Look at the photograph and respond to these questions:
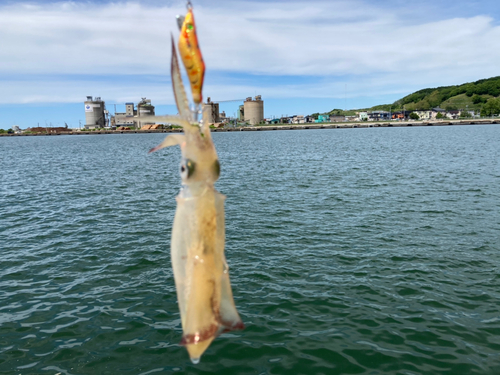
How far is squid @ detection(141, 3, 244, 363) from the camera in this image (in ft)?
7.45

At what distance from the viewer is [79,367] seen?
9344 millimetres

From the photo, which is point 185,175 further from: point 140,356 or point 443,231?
point 443,231

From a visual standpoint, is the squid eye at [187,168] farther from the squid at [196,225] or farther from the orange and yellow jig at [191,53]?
the orange and yellow jig at [191,53]

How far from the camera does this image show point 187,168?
2.30 meters

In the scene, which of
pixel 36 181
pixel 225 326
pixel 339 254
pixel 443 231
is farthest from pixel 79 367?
pixel 36 181

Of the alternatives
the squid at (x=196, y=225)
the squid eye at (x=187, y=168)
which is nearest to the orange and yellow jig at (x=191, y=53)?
the squid at (x=196, y=225)

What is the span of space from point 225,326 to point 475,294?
13.3m

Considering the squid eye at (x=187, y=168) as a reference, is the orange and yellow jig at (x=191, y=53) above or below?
above

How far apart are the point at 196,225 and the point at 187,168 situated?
40 centimetres

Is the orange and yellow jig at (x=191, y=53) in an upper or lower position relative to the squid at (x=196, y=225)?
upper

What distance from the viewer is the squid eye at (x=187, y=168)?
7.56ft

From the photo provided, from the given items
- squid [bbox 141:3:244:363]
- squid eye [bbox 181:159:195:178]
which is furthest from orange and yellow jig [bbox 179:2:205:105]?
squid eye [bbox 181:159:195:178]

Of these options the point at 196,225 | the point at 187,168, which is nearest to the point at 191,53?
the point at 187,168

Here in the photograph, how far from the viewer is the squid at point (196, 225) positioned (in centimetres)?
227
